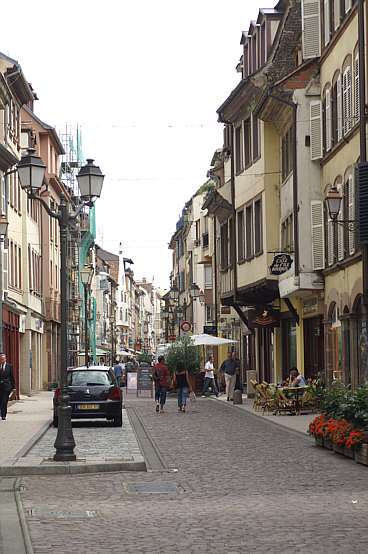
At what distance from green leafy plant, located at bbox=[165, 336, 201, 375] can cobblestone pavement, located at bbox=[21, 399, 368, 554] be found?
90.8 ft

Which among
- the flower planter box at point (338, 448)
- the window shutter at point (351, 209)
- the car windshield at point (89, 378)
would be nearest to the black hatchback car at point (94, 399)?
the car windshield at point (89, 378)

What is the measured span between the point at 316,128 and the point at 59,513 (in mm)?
22136

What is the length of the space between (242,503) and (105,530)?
92.0 inches

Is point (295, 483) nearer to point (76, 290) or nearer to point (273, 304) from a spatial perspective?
point (273, 304)

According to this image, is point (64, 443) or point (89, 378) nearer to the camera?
point (64, 443)

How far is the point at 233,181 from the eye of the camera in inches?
1662

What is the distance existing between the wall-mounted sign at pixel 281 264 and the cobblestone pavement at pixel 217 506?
14.1 metres

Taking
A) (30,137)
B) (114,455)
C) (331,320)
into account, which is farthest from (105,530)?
(30,137)

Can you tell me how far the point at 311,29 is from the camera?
32219 millimetres

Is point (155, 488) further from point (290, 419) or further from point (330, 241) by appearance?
point (330, 241)

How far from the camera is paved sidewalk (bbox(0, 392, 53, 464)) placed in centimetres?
1988

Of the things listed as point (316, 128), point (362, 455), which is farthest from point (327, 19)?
point (362, 455)

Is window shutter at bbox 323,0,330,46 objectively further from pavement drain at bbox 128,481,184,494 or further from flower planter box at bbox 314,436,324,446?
pavement drain at bbox 128,481,184,494

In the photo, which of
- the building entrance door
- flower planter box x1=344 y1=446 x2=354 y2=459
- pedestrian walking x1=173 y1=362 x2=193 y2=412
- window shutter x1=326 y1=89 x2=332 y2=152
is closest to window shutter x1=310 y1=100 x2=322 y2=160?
window shutter x1=326 y1=89 x2=332 y2=152
